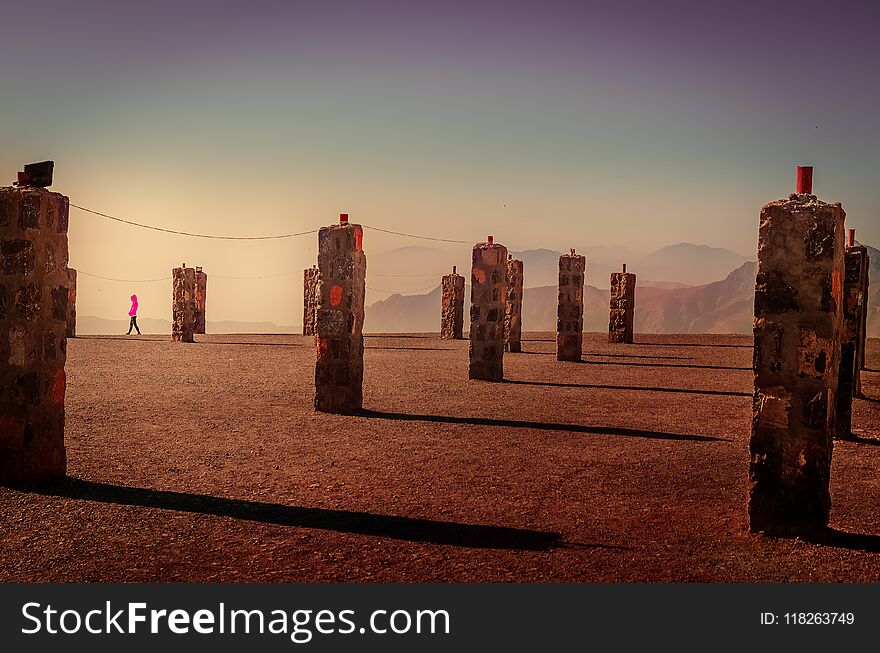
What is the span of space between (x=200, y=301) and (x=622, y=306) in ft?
48.4

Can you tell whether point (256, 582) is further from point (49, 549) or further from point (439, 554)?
point (49, 549)

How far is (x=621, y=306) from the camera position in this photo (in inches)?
1023

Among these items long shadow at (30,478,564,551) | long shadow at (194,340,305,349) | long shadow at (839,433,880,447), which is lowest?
long shadow at (30,478,564,551)

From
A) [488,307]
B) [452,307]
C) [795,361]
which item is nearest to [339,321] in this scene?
[488,307]

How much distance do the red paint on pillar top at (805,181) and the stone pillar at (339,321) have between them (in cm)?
631

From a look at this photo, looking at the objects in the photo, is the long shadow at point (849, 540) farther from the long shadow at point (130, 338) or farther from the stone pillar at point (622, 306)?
the long shadow at point (130, 338)

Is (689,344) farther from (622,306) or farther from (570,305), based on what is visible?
(570,305)

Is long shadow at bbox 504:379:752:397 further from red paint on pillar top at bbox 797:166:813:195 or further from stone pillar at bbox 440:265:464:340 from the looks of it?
stone pillar at bbox 440:265:464:340

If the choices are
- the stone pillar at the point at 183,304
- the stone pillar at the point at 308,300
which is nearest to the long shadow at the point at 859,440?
the stone pillar at the point at 183,304

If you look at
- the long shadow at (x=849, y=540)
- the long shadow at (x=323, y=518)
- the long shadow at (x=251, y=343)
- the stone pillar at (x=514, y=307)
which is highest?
the stone pillar at (x=514, y=307)

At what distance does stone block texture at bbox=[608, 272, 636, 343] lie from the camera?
25641 mm

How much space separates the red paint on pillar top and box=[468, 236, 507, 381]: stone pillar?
361 inches

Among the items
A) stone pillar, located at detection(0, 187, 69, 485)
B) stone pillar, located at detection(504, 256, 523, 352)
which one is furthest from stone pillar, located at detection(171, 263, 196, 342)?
stone pillar, located at detection(0, 187, 69, 485)

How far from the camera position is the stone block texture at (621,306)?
2564 cm
